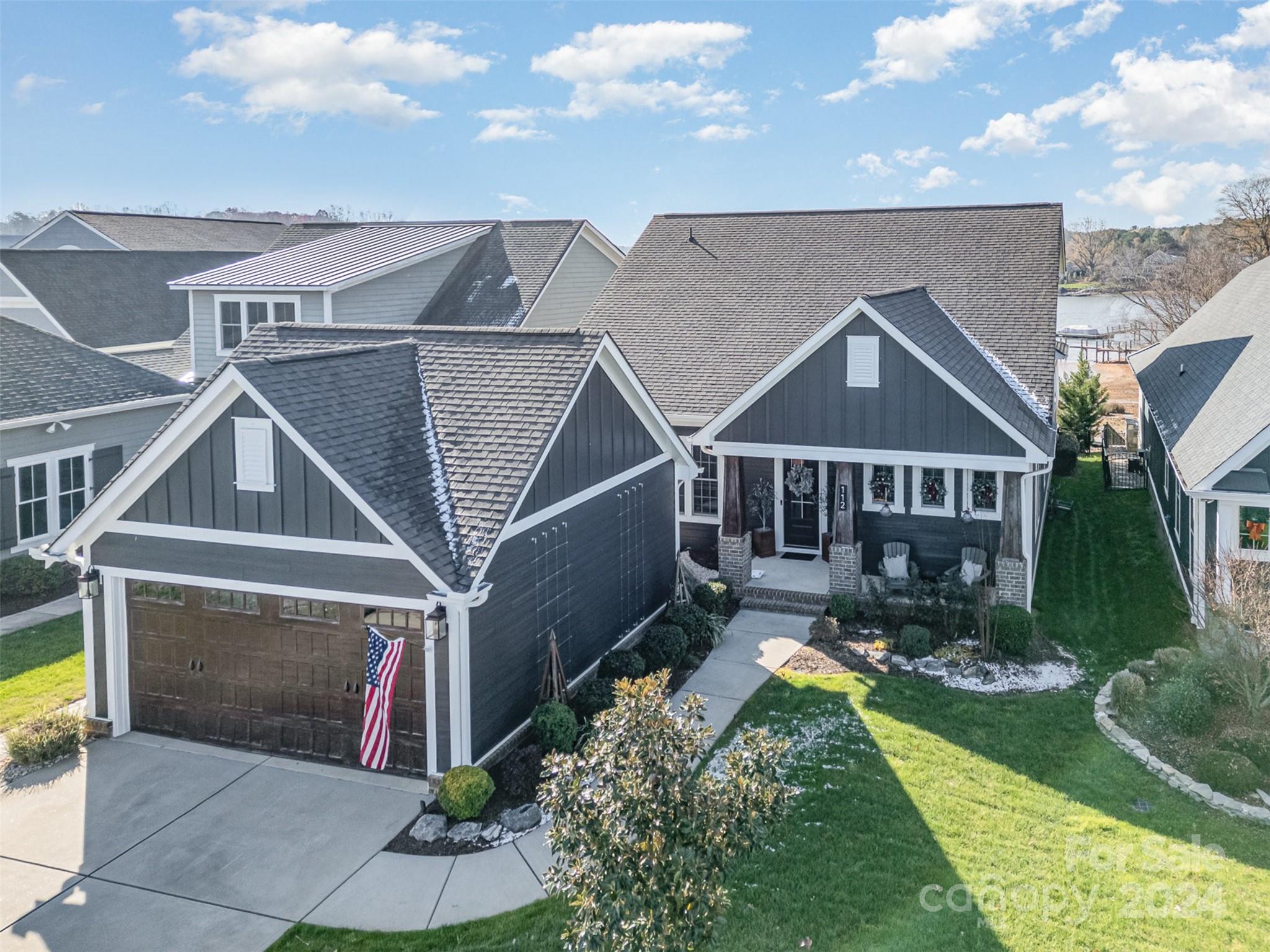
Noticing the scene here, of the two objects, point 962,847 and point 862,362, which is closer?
point 962,847

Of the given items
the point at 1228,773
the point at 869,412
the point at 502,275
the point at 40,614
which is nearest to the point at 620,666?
the point at 869,412

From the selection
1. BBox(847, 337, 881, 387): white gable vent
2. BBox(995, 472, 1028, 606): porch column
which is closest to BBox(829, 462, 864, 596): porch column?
BBox(847, 337, 881, 387): white gable vent

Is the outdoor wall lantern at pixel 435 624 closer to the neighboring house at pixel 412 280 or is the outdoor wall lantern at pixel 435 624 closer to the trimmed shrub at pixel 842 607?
the trimmed shrub at pixel 842 607

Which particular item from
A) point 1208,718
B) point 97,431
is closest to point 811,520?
point 1208,718

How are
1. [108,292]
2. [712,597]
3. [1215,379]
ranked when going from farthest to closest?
[108,292]
[1215,379]
[712,597]

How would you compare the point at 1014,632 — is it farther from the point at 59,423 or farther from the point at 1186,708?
the point at 59,423

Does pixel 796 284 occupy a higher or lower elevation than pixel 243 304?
higher

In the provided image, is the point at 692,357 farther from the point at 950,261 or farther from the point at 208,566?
the point at 208,566

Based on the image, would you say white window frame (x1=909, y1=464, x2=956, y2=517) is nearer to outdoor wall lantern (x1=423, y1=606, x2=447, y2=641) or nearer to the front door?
the front door
